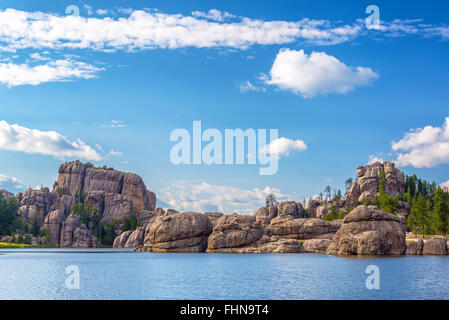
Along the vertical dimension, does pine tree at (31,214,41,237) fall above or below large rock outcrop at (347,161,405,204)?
below

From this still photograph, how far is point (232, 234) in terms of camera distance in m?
122

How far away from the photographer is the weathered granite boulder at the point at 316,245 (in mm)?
119500

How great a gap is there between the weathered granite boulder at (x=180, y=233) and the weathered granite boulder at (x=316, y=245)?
27170mm

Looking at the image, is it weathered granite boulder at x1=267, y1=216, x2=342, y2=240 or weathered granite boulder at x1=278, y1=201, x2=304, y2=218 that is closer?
weathered granite boulder at x1=267, y1=216, x2=342, y2=240

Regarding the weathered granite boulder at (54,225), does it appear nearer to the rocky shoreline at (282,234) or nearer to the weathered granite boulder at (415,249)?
the rocky shoreline at (282,234)

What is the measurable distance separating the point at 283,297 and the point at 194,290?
10.0m

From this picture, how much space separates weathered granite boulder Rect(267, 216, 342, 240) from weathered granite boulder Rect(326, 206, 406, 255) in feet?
81.6

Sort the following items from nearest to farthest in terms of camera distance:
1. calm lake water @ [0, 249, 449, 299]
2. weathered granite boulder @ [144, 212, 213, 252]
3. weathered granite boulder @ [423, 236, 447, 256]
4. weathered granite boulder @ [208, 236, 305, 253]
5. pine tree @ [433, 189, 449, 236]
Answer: calm lake water @ [0, 249, 449, 299] < weathered granite boulder @ [423, 236, 447, 256] < weathered granite boulder @ [208, 236, 305, 253] < pine tree @ [433, 189, 449, 236] < weathered granite boulder @ [144, 212, 213, 252]

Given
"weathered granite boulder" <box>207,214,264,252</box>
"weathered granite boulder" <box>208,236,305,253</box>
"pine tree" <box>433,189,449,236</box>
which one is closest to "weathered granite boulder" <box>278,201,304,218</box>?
"weathered granite boulder" <box>207,214,264,252</box>

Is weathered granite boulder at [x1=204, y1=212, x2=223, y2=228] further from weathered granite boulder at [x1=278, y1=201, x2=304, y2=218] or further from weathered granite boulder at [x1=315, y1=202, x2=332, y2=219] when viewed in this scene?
weathered granite boulder at [x1=315, y1=202, x2=332, y2=219]

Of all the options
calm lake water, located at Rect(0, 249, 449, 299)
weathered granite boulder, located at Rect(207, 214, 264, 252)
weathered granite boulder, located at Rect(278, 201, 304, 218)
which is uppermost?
weathered granite boulder, located at Rect(278, 201, 304, 218)

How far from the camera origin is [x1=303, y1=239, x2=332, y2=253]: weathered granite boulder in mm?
119500

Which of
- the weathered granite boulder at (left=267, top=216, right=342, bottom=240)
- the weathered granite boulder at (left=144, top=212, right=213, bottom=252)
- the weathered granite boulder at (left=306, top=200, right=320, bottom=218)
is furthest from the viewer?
the weathered granite boulder at (left=306, top=200, right=320, bottom=218)
